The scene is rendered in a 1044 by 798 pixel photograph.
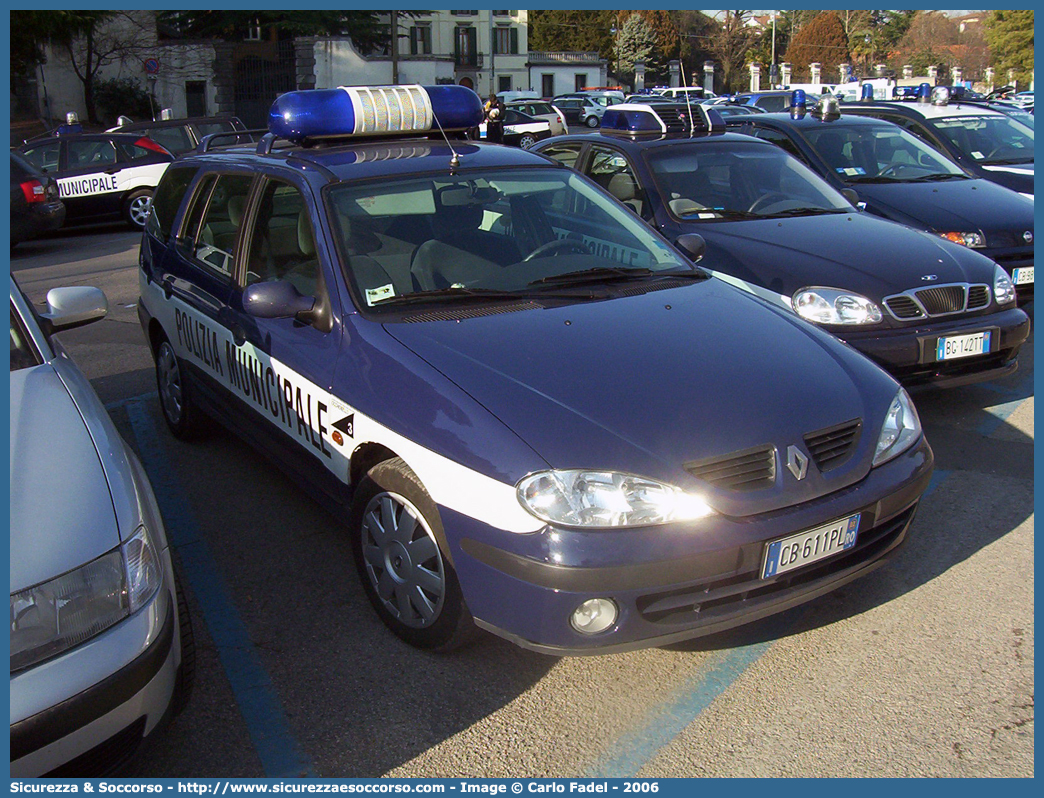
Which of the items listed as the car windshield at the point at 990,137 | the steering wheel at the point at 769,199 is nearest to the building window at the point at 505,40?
the car windshield at the point at 990,137

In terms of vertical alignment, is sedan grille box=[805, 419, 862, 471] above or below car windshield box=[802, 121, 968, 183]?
below

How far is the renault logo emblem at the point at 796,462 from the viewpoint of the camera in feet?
9.53

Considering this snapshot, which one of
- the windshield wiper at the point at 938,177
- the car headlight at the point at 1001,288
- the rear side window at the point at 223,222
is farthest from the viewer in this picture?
the windshield wiper at the point at 938,177

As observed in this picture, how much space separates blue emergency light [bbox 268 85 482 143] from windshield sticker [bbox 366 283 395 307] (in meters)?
1.31

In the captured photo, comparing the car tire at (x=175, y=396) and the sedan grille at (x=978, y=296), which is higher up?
the sedan grille at (x=978, y=296)

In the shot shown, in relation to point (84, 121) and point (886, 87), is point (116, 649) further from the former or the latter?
point (84, 121)

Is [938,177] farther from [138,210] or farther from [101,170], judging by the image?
[101,170]

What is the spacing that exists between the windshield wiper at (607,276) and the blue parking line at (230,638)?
5.58ft

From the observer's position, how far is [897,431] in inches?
130

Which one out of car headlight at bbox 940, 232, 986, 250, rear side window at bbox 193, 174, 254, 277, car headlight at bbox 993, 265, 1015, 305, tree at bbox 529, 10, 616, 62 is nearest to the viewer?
rear side window at bbox 193, 174, 254, 277

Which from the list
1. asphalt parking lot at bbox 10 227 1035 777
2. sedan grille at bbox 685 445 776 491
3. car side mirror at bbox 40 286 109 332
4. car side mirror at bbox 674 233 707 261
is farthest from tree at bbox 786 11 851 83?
sedan grille at bbox 685 445 776 491

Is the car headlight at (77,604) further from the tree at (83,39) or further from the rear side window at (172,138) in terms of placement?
the tree at (83,39)

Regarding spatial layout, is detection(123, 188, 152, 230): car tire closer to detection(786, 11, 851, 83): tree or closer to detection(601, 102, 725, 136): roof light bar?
detection(601, 102, 725, 136): roof light bar

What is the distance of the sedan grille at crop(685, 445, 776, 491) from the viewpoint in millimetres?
2803
